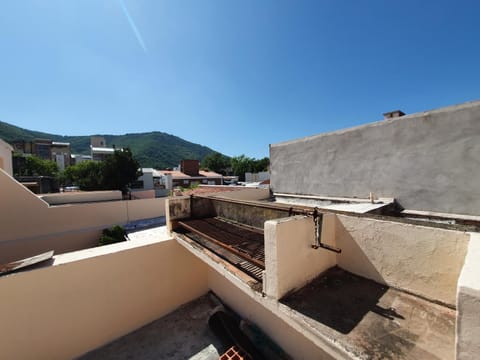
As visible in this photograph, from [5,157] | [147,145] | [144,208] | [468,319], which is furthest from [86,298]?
[147,145]

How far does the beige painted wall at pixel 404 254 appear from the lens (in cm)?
180

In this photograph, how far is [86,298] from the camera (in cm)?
348

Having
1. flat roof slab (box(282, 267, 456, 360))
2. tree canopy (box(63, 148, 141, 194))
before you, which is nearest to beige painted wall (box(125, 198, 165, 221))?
flat roof slab (box(282, 267, 456, 360))

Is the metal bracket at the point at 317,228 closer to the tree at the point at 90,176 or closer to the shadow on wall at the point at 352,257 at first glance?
the shadow on wall at the point at 352,257

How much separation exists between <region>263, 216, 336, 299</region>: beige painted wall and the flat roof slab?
0.14m

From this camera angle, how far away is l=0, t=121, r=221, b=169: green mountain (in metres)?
78.5

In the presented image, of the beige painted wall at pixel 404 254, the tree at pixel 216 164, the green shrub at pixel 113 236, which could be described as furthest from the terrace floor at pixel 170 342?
the tree at pixel 216 164

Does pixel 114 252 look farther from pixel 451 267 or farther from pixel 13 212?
pixel 13 212

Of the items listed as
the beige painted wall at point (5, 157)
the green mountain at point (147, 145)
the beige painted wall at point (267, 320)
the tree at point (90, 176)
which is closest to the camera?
the beige painted wall at point (267, 320)

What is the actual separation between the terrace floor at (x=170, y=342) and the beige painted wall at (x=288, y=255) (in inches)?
104

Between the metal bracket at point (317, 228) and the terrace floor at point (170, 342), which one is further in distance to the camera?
the terrace floor at point (170, 342)

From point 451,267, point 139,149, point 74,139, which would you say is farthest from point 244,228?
point 74,139

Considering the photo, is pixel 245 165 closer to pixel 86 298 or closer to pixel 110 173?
pixel 110 173

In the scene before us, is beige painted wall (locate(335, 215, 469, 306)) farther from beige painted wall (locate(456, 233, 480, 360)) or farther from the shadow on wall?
beige painted wall (locate(456, 233, 480, 360))
